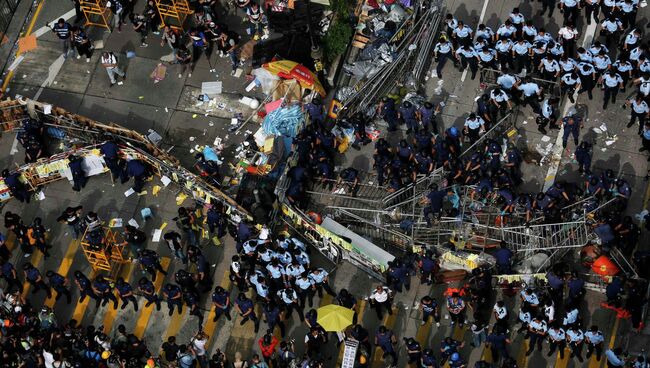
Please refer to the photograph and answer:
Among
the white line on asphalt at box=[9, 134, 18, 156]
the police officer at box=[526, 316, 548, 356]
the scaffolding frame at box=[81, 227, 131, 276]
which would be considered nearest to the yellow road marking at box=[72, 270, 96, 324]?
the scaffolding frame at box=[81, 227, 131, 276]

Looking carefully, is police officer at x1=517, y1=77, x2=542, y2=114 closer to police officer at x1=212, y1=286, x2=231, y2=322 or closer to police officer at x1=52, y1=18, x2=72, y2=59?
police officer at x1=212, y1=286, x2=231, y2=322

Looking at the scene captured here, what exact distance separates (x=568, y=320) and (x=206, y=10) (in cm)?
1454

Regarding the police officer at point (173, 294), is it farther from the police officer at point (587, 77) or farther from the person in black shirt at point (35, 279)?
the police officer at point (587, 77)

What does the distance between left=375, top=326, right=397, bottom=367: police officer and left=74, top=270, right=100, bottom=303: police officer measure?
7358 millimetres

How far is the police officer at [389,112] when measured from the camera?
33.1m

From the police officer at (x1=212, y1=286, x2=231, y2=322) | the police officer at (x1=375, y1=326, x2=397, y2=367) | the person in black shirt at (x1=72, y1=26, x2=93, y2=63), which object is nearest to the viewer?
the police officer at (x1=375, y1=326, x2=397, y2=367)

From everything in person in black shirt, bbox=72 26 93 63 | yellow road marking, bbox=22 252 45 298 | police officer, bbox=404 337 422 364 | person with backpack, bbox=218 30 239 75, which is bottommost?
yellow road marking, bbox=22 252 45 298

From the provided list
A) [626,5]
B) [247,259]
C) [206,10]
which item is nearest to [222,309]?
[247,259]

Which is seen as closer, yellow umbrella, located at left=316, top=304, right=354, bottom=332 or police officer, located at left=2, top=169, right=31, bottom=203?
yellow umbrella, located at left=316, top=304, right=354, bottom=332

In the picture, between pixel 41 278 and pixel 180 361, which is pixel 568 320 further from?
pixel 41 278

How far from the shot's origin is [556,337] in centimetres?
2844

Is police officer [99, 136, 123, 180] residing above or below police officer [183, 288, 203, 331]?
above

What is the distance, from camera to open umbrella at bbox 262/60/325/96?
1344 inches

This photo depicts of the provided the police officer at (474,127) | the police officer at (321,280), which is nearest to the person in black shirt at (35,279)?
the police officer at (321,280)
